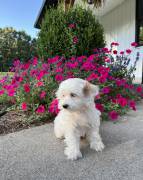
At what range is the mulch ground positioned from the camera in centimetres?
361

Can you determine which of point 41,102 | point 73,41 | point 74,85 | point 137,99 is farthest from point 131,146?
point 73,41

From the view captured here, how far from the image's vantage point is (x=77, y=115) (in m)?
2.75

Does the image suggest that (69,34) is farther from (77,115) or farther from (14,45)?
(14,45)

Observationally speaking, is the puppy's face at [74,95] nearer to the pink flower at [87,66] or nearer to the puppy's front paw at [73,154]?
the puppy's front paw at [73,154]

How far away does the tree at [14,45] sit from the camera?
31141mm

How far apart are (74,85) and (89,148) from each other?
2.62 feet

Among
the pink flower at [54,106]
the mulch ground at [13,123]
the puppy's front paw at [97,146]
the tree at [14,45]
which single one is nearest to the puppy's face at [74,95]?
the puppy's front paw at [97,146]

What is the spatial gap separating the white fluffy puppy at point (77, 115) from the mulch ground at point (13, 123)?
93 centimetres

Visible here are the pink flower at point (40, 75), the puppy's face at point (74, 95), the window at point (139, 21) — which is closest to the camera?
the puppy's face at point (74, 95)

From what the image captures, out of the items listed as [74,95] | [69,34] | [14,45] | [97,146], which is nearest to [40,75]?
[74,95]

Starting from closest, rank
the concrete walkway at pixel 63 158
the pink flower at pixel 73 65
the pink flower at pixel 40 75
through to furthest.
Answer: the concrete walkway at pixel 63 158
the pink flower at pixel 40 75
the pink flower at pixel 73 65

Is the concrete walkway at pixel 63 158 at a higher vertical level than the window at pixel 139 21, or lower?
lower

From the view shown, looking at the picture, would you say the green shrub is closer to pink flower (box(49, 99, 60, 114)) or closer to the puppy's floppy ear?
pink flower (box(49, 99, 60, 114))

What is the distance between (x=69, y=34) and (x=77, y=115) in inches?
134
